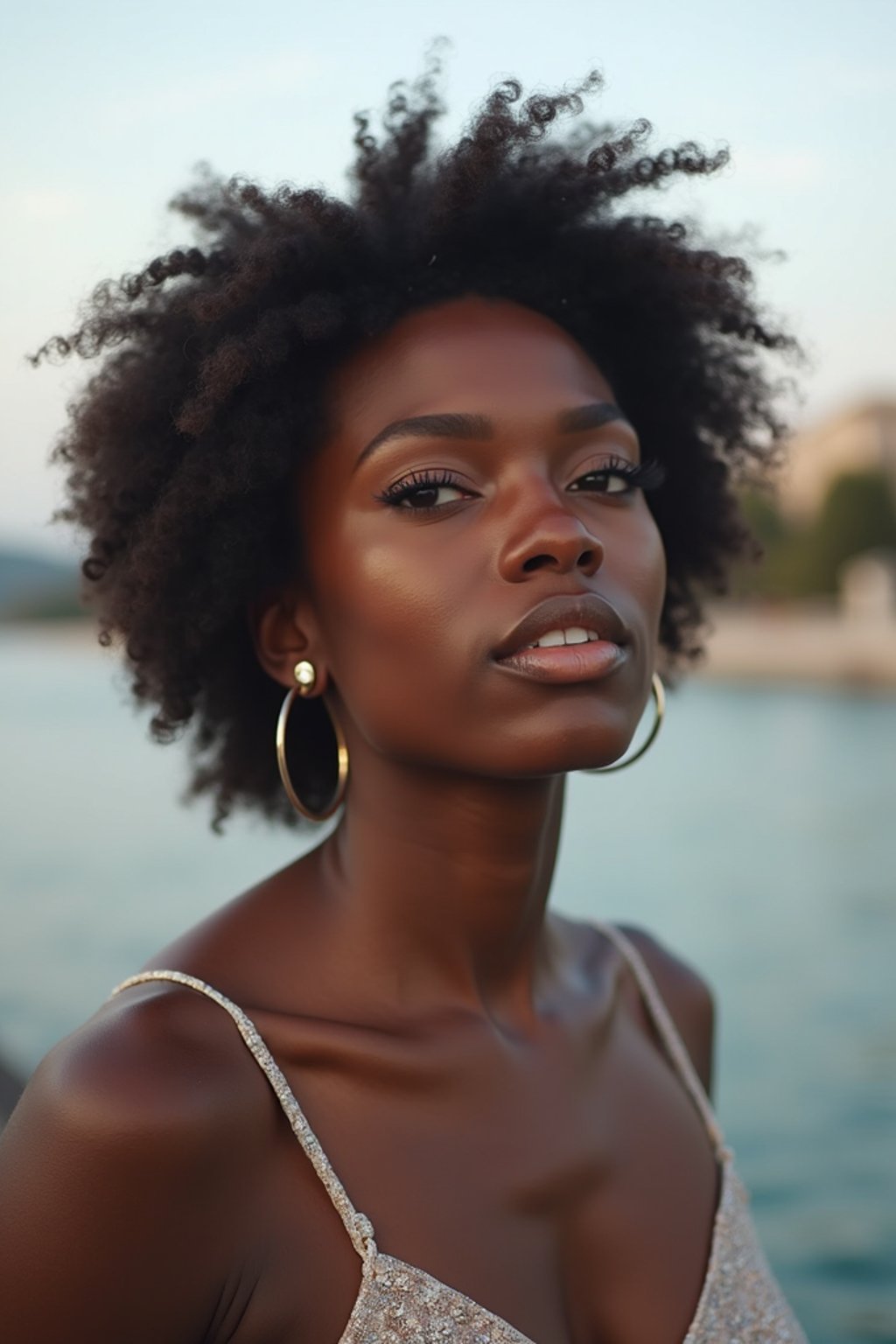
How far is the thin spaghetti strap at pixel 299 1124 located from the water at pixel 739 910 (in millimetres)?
727

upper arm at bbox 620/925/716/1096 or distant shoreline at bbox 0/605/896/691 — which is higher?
distant shoreline at bbox 0/605/896/691

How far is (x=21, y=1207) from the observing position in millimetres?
1513

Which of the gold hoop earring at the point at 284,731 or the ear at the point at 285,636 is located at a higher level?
the ear at the point at 285,636

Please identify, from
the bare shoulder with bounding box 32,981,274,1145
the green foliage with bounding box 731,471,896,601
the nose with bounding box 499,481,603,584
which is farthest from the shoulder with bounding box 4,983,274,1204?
the green foliage with bounding box 731,471,896,601

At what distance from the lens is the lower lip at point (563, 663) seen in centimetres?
170

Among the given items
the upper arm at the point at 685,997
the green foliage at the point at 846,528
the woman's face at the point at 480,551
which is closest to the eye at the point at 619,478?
the woman's face at the point at 480,551

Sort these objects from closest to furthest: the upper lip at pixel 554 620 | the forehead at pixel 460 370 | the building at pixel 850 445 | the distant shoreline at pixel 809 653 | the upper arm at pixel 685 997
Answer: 1. the upper lip at pixel 554 620
2. the forehead at pixel 460 370
3. the upper arm at pixel 685 997
4. the distant shoreline at pixel 809 653
5. the building at pixel 850 445

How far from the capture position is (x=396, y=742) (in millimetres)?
1831

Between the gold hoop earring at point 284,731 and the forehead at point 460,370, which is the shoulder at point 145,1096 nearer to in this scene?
the gold hoop earring at point 284,731

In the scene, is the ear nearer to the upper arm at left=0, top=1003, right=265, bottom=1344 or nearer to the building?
the upper arm at left=0, top=1003, right=265, bottom=1344

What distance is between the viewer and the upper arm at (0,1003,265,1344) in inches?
59.1

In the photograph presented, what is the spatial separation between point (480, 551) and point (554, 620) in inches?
4.9

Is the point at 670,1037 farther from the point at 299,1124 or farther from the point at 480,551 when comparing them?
the point at 480,551

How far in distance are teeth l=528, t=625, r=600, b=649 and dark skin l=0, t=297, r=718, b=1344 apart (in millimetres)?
40
